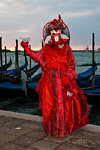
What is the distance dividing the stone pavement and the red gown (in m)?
0.14

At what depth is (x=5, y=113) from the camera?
14.1 feet

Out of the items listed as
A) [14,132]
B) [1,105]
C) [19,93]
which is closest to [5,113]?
[14,132]

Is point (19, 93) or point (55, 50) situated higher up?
point (55, 50)

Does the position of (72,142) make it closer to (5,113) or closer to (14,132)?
(14,132)

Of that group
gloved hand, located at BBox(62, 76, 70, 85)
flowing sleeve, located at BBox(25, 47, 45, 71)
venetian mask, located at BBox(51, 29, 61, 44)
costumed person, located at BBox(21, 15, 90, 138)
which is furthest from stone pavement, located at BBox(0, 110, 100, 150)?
venetian mask, located at BBox(51, 29, 61, 44)

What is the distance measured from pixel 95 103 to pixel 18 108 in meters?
3.06

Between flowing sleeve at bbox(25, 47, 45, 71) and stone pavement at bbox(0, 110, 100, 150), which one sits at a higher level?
flowing sleeve at bbox(25, 47, 45, 71)

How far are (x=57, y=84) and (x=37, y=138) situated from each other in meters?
0.76

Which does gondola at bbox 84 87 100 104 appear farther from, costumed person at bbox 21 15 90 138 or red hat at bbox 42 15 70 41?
red hat at bbox 42 15 70 41

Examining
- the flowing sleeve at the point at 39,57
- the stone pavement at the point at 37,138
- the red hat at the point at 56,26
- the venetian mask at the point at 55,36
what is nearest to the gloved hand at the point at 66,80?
the flowing sleeve at the point at 39,57

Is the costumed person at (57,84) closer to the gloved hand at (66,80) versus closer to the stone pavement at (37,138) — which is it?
the gloved hand at (66,80)

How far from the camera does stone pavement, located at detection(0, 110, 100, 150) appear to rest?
9.11 feet

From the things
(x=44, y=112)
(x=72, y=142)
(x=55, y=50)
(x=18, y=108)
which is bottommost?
(x=18, y=108)

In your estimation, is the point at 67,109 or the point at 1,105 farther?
the point at 1,105
